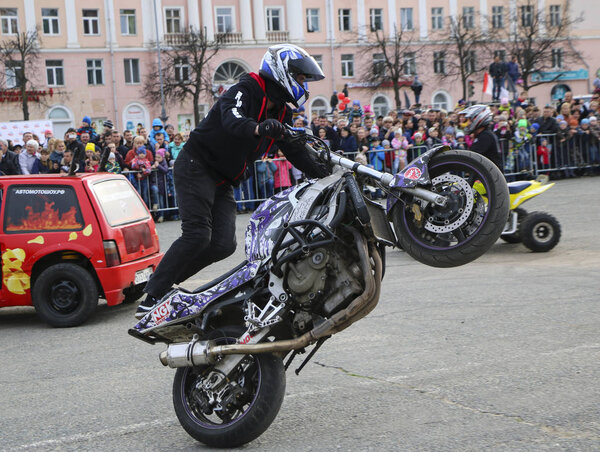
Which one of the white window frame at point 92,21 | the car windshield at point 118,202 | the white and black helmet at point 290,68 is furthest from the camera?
the white window frame at point 92,21

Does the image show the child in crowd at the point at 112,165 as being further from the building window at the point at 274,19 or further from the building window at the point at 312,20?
the building window at the point at 312,20

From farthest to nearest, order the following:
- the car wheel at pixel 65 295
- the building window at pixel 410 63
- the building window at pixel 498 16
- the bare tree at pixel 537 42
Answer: the building window at pixel 498 16
the building window at pixel 410 63
the bare tree at pixel 537 42
the car wheel at pixel 65 295

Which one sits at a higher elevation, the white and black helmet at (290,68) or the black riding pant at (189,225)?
the white and black helmet at (290,68)

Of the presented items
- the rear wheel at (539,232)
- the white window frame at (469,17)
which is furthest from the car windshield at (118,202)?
the white window frame at (469,17)

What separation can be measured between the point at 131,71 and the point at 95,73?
2474mm

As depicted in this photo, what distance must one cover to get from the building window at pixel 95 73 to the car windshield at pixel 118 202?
5133 centimetres

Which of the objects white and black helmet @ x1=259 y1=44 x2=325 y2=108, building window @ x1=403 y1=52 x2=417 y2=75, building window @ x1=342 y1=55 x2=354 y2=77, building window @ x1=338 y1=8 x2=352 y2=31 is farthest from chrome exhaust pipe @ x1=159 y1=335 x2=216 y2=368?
building window @ x1=338 y1=8 x2=352 y2=31

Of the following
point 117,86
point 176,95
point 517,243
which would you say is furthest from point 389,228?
point 117,86

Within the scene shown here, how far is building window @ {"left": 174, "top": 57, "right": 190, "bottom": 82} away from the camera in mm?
55250

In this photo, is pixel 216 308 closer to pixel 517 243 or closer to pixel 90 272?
pixel 90 272

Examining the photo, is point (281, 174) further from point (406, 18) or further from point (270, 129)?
point (406, 18)

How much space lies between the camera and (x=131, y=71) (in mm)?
59719

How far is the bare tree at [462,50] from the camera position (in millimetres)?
59500

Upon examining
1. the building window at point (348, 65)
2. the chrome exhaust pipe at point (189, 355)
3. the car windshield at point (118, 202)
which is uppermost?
the building window at point (348, 65)
